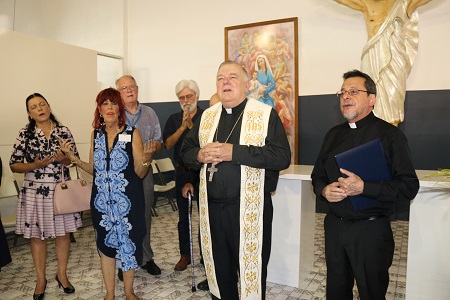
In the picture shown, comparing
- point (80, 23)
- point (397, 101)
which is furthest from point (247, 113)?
point (80, 23)

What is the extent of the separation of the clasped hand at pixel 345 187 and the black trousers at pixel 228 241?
0.49 m

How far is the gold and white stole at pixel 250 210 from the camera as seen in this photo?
2.32 metres

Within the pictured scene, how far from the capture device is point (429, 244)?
2.57 metres

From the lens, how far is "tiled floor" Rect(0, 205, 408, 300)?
124 inches

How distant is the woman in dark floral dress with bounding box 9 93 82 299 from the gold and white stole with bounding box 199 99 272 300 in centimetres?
128

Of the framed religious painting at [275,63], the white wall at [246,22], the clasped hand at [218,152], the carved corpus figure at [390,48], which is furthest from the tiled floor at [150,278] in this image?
the white wall at [246,22]

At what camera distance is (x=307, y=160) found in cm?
613

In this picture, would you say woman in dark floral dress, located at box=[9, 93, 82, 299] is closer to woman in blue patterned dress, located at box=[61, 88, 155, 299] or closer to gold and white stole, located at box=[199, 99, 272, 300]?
woman in blue patterned dress, located at box=[61, 88, 155, 299]

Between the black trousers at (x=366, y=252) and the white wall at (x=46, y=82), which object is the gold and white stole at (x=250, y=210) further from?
the white wall at (x=46, y=82)

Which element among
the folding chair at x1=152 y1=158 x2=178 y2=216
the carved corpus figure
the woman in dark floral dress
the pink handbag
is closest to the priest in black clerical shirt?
the pink handbag

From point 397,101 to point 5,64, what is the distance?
4970 millimetres

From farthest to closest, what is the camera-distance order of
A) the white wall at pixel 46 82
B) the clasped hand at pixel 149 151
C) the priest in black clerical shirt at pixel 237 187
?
the white wall at pixel 46 82
the clasped hand at pixel 149 151
the priest in black clerical shirt at pixel 237 187

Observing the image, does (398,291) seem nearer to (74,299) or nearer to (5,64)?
(74,299)

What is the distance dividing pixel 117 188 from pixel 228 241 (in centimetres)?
86
